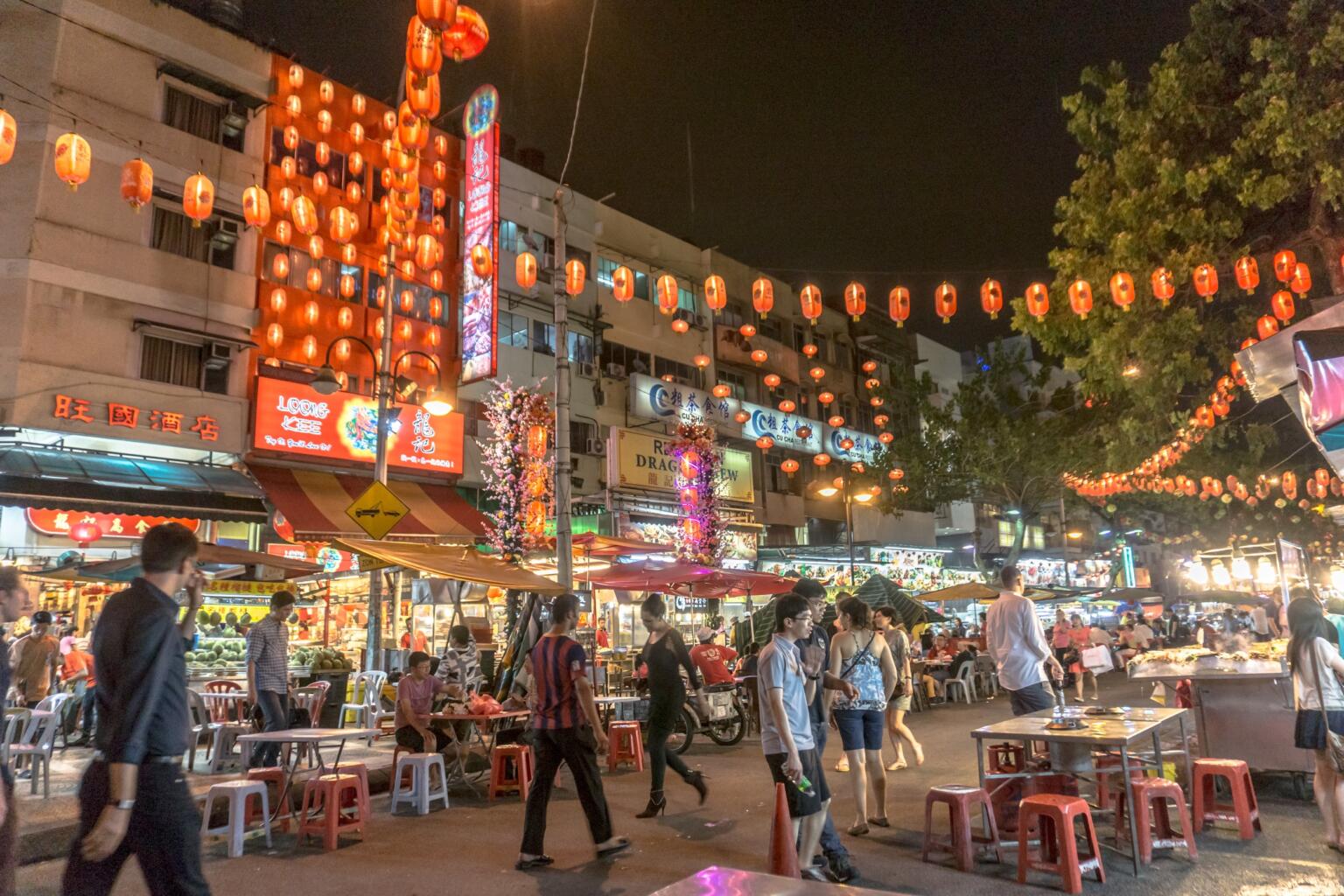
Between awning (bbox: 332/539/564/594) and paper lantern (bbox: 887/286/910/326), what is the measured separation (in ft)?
23.0

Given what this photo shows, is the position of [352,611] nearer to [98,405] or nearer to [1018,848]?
[98,405]

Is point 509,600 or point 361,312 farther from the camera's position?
point 361,312

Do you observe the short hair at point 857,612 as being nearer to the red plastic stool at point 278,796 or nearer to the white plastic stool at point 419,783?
the white plastic stool at point 419,783

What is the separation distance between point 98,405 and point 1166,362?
1822 centimetres

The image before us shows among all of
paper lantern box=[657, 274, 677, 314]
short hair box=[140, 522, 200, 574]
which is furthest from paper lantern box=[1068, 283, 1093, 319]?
short hair box=[140, 522, 200, 574]

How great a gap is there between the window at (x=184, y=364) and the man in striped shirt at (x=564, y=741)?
14.5 m

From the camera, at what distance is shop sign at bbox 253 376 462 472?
1884 cm

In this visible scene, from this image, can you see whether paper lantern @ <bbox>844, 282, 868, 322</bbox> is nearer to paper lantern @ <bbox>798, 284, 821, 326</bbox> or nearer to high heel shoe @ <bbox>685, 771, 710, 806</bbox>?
paper lantern @ <bbox>798, 284, 821, 326</bbox>

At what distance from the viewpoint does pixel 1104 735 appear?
602cm

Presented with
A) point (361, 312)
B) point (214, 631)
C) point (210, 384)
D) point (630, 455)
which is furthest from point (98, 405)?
point (630, 455)

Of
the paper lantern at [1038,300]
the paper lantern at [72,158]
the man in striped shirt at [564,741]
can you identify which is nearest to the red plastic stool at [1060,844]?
the man in striped shirt at [564,741]

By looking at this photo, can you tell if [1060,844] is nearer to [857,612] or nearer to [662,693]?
[857,612]

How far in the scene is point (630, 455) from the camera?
968 inches

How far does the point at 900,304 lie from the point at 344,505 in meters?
12.3
